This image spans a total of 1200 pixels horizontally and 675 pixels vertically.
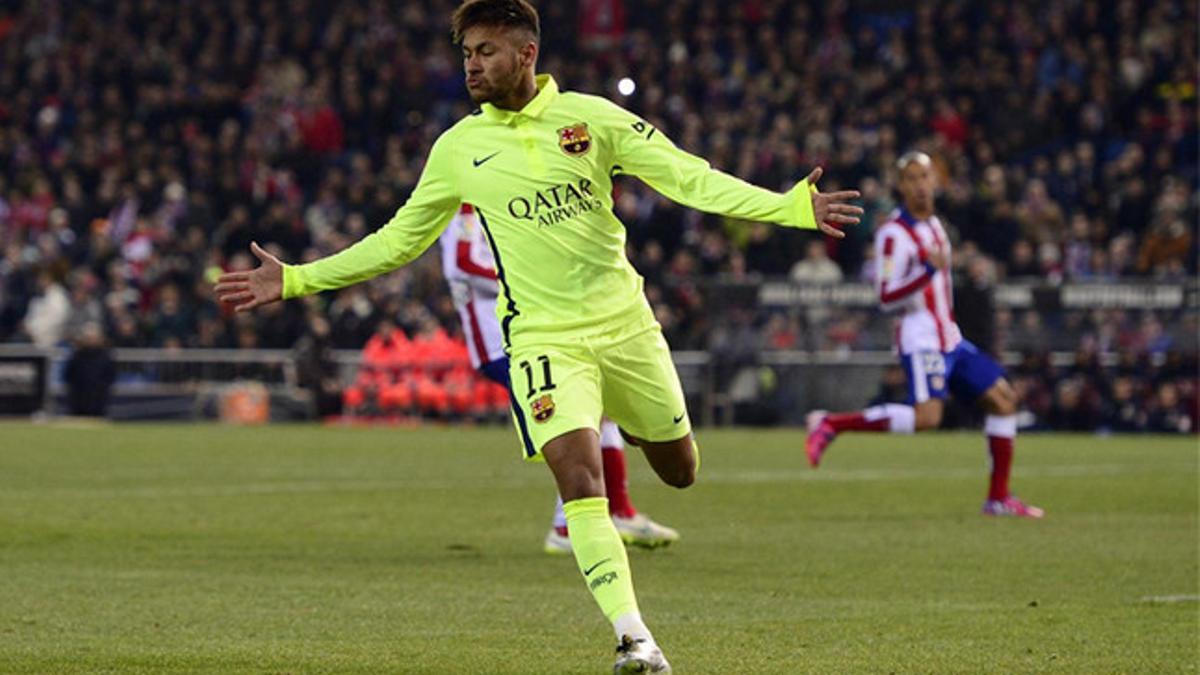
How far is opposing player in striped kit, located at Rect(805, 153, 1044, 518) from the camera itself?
14.7 metres

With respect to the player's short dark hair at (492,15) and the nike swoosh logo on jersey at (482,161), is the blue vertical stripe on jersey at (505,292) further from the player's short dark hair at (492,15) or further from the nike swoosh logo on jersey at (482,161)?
the player's short dark hair at (492,15)

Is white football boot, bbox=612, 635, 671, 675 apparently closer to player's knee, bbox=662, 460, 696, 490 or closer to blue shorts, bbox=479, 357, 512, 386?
player's knee, bbox=662, 460, 696, 490

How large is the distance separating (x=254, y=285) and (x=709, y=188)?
5.11 ft

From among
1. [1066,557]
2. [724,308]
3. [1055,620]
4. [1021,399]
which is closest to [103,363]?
[724,308]

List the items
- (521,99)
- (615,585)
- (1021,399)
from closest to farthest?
(615,585) < (521,99) < (1021,399)

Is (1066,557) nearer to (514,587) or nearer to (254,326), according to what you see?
(514,587)

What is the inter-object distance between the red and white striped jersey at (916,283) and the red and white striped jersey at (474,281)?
3516mm

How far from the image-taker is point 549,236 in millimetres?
7586

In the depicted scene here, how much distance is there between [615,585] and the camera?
6984 mm

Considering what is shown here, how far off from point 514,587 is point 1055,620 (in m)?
2.51

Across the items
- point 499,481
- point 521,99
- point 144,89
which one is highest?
point 144,89

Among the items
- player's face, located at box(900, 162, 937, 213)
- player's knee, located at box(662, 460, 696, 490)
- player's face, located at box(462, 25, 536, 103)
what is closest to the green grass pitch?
player's knee, located at box(662, 460, 696, 490)

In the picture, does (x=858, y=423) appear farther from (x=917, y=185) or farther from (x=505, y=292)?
(x=505, y=292)

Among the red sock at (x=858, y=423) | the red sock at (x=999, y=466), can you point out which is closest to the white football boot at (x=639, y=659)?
the red sock at (x=999, y=466)
